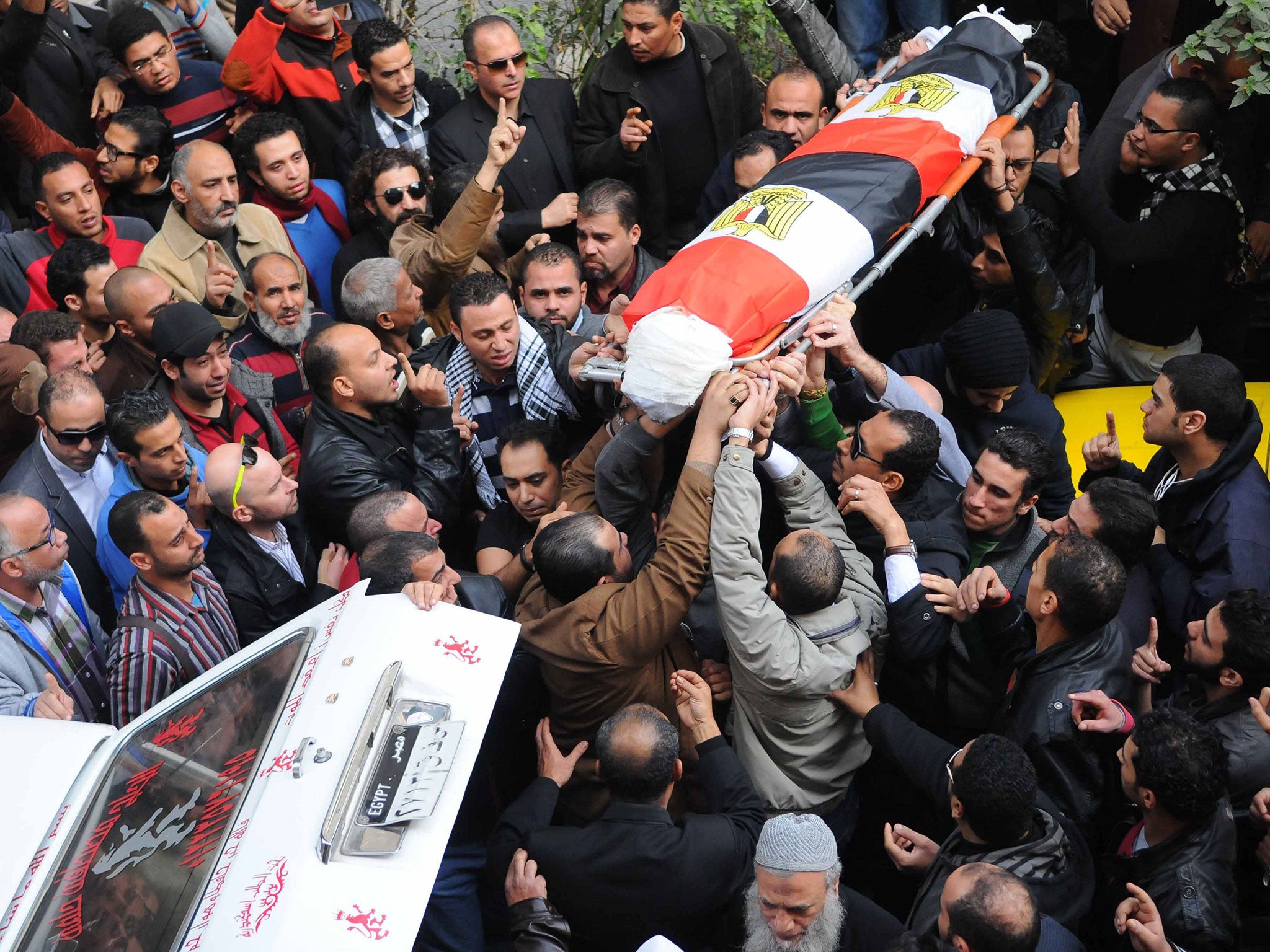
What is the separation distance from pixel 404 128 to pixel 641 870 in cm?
399

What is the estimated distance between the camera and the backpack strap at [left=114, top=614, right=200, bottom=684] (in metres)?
3.51

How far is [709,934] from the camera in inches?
123

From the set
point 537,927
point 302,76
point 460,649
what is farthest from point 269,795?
point 302,76

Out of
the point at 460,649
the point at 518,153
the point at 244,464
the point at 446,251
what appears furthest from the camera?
the point at 518,153

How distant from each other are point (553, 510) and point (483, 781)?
93 centimetres

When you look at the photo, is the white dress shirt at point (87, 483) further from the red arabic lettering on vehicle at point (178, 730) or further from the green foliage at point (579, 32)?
the green foliage at point (579, 32)

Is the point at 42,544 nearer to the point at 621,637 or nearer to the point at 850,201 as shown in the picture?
the point at 621,637

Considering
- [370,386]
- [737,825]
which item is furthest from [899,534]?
[370,386]

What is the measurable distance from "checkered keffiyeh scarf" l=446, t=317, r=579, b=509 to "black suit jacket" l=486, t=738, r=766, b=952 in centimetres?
160

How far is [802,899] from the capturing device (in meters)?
2.76

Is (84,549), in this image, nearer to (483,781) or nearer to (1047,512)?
(483,781)

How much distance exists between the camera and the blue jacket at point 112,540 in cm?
393

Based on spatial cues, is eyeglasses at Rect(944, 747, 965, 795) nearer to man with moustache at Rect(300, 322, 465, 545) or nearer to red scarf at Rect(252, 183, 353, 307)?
man with moustache at Rect(300, 322, 465, 545)

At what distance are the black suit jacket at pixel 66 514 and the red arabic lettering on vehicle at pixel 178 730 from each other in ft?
4.37
